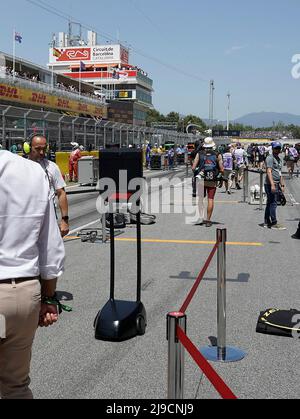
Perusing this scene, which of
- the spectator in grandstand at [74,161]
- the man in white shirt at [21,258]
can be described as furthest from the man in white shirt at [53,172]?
the spectator in grandstand at [74,161]

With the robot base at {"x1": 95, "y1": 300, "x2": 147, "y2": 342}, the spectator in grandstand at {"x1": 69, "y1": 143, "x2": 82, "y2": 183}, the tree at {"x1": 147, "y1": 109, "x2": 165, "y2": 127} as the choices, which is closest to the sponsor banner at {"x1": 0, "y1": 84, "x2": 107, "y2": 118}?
the spectator in grandstand at {"x1": 69, "y1": 143, "x2": 82, "y2": 183}

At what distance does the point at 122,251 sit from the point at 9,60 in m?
58.4

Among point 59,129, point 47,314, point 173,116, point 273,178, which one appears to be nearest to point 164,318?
point 47,314

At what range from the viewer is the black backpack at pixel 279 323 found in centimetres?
500

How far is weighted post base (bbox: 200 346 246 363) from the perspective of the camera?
14.4 feet

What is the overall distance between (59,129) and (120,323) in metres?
21.9

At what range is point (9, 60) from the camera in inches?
2450

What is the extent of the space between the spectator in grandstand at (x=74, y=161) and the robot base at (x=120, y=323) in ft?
60.4

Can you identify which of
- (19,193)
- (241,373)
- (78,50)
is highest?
(78,50)

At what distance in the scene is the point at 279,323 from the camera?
5145mm

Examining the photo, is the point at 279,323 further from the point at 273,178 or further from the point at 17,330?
the point at 273,178

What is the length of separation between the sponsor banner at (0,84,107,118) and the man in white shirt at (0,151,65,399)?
139 ft
